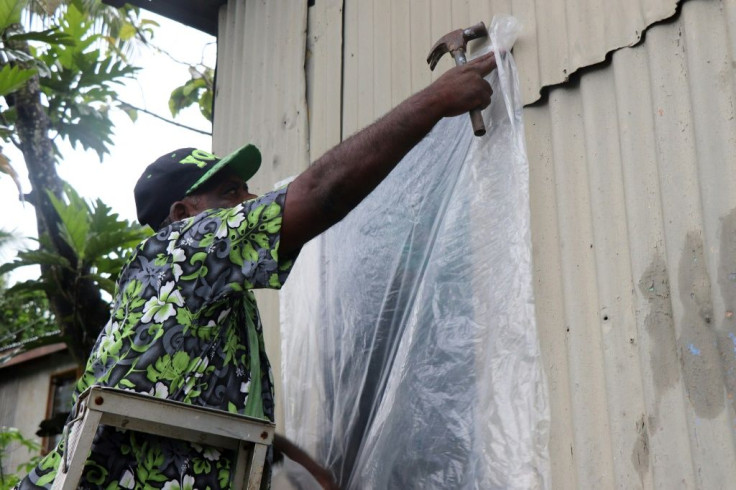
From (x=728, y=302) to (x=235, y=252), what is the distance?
3.62 ft

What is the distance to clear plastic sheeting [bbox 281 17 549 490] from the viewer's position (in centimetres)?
191

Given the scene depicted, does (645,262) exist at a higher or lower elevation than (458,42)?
lower

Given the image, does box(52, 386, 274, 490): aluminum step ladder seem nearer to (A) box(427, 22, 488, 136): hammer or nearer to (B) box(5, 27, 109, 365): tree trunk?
(A) box(427, 22, 488, 136): hammer

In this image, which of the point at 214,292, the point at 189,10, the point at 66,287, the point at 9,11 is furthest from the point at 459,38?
the point at 9,11

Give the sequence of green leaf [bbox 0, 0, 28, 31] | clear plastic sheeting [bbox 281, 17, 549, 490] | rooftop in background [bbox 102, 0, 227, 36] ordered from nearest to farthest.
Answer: clear plastic sheeting [bbox 281, 17, 549, 490] → rooftop in background [bbox 102, 0, 227, 36] → green leaf [bbox 0, 0, 28, 31]

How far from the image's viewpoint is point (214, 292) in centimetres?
203

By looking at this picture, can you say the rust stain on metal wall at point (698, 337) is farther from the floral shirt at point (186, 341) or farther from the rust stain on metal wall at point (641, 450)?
the floral shirt at point (186, 341)

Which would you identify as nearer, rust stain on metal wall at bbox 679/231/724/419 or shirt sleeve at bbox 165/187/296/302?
rust stain on metal wall at bbox 679/231/724/419

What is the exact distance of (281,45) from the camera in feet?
11.2

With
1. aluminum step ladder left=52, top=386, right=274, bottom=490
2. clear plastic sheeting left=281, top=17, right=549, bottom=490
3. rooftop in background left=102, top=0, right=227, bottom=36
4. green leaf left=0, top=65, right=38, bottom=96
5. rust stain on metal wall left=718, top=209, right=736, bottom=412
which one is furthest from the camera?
green leaf left=0, top=65, right=38, bottom=96

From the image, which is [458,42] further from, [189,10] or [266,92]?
[189,10]

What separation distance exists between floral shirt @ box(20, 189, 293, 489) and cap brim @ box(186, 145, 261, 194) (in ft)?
0.72

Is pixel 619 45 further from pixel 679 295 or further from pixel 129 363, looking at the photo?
pixel 129 363

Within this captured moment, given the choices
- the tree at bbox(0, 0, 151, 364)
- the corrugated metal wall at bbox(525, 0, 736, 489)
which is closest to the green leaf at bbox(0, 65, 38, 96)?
the tree at bbox(0, 0, 151, 364)
